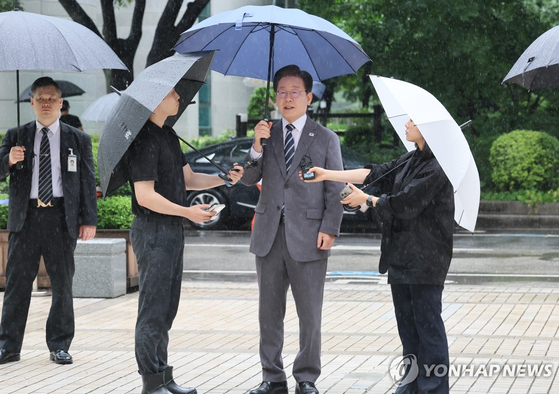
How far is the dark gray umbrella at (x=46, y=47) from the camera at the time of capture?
6391mm

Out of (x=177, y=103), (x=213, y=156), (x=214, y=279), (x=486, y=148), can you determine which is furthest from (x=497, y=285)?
(x=486, y=148)

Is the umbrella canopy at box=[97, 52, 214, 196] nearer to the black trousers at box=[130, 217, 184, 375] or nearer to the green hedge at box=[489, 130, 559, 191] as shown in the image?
the black trousers at box=[130, 217, 184, 375]

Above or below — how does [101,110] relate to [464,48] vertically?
below

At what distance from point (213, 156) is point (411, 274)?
12.7 m

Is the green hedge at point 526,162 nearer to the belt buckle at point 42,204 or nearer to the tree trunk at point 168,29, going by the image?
the tree trunk at point 168,29

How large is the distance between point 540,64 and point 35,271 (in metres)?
3.99

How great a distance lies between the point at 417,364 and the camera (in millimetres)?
5637

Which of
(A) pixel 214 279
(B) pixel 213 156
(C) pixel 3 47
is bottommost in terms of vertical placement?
(A) pixel 214 279

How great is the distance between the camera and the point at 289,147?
6098 mm

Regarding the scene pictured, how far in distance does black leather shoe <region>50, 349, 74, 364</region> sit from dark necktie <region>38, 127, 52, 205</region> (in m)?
1.10

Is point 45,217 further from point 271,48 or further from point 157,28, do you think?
point 157,28

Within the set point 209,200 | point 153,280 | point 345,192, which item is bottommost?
point 209,200

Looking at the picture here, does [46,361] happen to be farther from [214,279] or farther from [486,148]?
[486,148]

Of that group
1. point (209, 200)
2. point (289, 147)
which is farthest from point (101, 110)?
point (289, 147)
